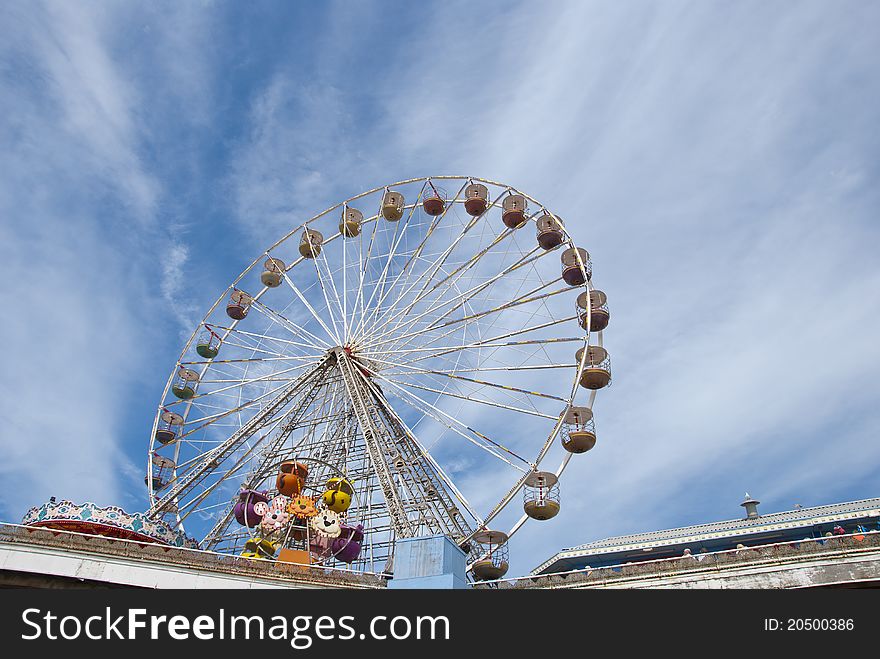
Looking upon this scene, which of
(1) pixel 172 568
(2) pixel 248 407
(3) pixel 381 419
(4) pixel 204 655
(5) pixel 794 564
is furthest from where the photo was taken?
(2) pixel 248 407

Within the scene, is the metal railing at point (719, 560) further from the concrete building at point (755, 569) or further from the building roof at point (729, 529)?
the building roof at point (729, 529)

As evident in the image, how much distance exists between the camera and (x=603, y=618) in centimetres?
1127

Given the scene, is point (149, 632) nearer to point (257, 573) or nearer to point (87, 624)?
point (87, 624)

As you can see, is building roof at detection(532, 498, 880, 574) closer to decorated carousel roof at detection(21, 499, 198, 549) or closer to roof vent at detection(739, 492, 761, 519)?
roof vent at detection(739, 492, 761, 519)

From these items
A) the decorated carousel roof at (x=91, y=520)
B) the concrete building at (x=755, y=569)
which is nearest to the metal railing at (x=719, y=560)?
the concrete building at (x=755, y=569)

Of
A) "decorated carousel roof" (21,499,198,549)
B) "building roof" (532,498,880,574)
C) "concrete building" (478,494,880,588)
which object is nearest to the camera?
"concrete building" (478,494,880,588)

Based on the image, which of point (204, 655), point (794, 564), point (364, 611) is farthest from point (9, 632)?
point (794, 564)

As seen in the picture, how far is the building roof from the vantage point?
27234 millimetres

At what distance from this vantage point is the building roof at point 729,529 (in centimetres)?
2723

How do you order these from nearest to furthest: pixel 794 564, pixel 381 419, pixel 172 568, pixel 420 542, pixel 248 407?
pixel 794 564
pixel 172 568
pixel 420 542
pixel 381 419
pixel 248 407

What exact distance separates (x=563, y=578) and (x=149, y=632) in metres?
10.1

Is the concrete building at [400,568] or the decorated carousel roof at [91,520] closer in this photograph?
the concrete building at [400,568]

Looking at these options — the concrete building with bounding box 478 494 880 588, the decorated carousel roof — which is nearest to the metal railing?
the concrete building with bounding box 478 494 880 588

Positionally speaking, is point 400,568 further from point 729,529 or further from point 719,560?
point 729,529
